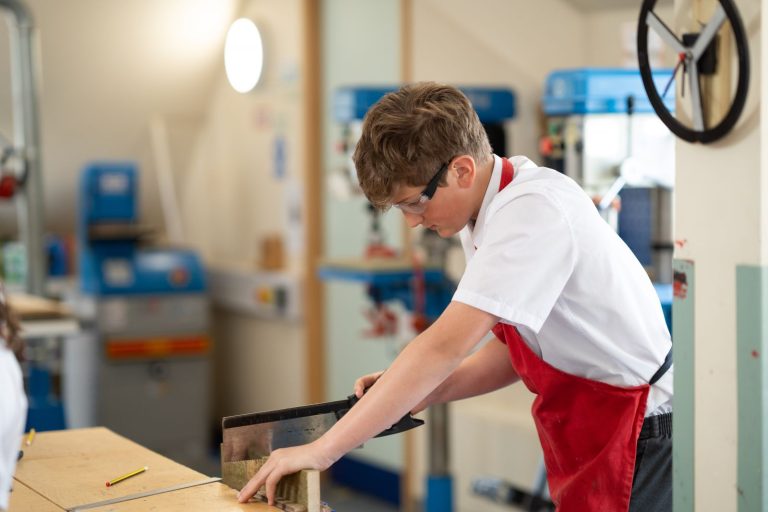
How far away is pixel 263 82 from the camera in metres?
5.16

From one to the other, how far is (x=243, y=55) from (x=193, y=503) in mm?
3873

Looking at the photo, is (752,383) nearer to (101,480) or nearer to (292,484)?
(292,484)

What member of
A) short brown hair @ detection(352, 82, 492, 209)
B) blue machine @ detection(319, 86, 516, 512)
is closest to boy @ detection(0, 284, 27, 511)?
short brown hair @ detection(352, 82, 492, 209)

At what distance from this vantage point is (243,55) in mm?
5273

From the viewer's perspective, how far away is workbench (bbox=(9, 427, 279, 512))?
1686 millimetres

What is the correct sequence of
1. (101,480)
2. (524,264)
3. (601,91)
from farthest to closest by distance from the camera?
1. (601,91)
2. (101,480)
3. (524,264)

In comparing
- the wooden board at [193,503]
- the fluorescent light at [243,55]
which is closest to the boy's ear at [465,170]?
the wooden board at [193,503]

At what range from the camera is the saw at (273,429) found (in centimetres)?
172

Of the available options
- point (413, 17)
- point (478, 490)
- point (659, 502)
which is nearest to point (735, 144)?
point (659, 502)

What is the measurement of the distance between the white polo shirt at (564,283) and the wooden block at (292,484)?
352mm

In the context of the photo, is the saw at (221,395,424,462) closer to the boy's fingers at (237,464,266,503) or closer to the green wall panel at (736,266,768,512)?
the boy's fingers at (237,464,266,503)

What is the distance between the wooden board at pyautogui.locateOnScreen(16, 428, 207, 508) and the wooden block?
123 millimetres

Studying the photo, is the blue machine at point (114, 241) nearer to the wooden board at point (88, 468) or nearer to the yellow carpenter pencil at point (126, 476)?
the wooden board at point (88, 468)

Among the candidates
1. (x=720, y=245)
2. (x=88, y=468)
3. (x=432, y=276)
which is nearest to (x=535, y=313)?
(x=720, y=245)
